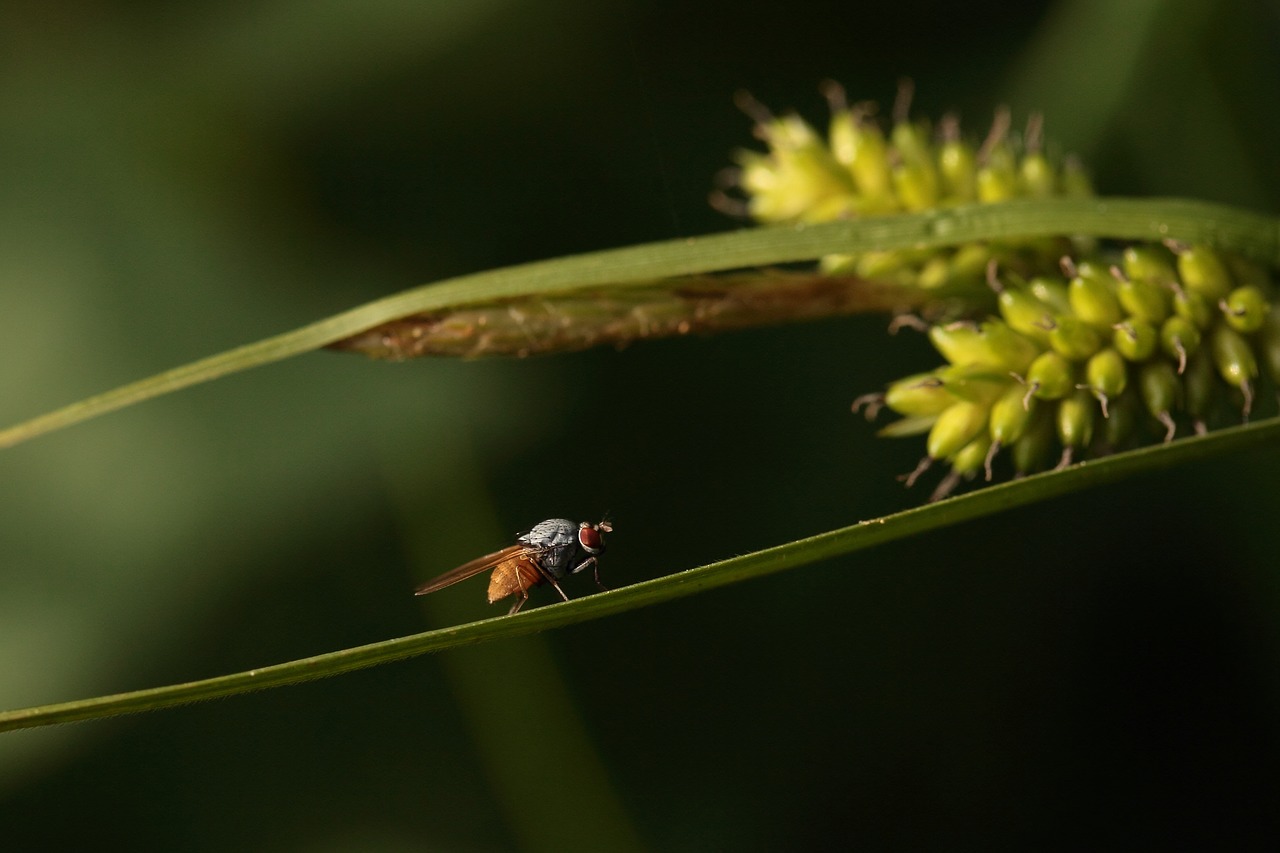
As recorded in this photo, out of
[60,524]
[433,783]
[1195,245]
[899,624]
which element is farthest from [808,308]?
[60,524]

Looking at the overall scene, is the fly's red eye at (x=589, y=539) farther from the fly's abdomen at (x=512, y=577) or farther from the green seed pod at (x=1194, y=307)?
the green seed pod at (x=1194, y=307)

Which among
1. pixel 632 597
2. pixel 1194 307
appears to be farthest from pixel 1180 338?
pixel 632 597

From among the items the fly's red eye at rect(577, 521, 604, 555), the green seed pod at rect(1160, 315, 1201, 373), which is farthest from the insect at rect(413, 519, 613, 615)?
the green seed pod at rect(1160, 315, 1201, 373)

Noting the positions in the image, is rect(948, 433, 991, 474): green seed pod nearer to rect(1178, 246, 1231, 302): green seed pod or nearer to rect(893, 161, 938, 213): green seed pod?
rect(1178, 246, 1231, 302): green seed pod

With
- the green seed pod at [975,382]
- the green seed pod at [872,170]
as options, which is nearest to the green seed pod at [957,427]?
the green seed pod at [975,382]

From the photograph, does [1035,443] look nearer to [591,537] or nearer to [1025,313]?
[1025,313]

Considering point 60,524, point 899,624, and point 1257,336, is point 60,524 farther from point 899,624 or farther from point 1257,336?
point 1257,336
